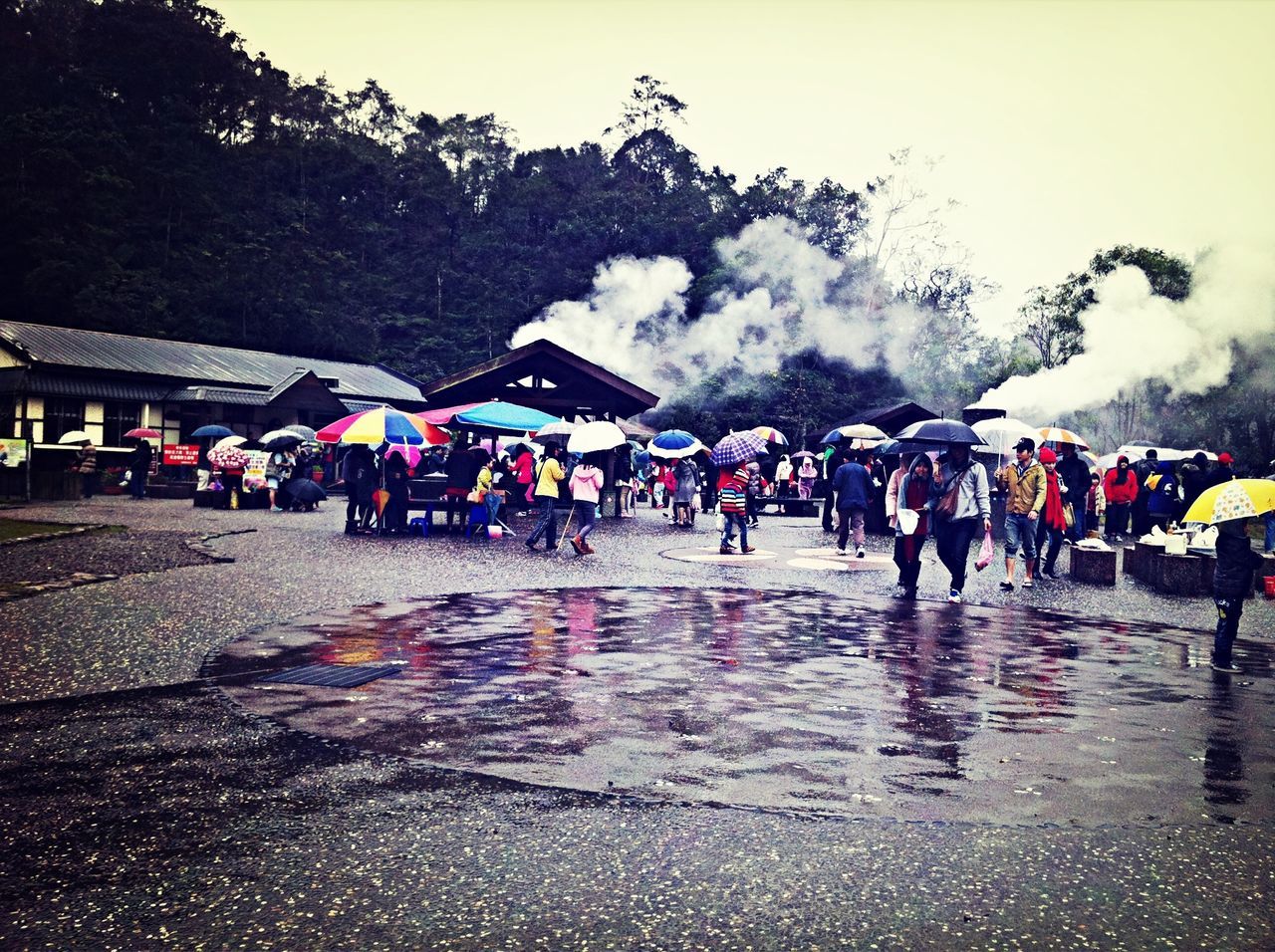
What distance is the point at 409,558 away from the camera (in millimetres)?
15148

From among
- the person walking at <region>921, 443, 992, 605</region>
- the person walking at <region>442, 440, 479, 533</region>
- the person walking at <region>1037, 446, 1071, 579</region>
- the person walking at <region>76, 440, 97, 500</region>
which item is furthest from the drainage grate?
the person walking at <region>76, 440, 97, 500</region>

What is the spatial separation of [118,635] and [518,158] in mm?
63138

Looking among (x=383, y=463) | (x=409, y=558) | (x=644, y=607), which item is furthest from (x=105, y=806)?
(x=383, y=463)

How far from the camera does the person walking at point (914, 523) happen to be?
12219mm

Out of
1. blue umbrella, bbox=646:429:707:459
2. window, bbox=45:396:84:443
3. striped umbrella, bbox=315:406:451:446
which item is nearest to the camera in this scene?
striped umbrella, bbox=315:406:451:446

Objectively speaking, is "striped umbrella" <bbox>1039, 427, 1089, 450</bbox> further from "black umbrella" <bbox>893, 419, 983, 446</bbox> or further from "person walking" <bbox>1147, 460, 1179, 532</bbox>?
"black umbrella" <bbox>893, 419, 983, 446</bbox>

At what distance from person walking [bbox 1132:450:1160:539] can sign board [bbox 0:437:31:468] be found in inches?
1004

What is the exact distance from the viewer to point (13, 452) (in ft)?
81.7

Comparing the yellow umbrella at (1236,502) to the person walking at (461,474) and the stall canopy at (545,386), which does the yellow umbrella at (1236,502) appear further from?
the stall canopy at (545,386)

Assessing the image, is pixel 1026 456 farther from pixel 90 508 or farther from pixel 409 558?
pixel 90 508

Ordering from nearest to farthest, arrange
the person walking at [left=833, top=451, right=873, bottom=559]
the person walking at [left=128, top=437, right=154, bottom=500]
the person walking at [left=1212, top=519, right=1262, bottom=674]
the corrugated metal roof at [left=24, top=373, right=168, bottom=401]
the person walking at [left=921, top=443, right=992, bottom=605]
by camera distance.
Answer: the person walking at [left=1212, top=519, right=1262, bottom=674] → the person walking at [left=921, top=443, right=992, bottom=605] → the person walking at [left=833, top=451, right=873, bottom=559] → the person walking at [left=128, top=437, right=154, bottom=500] → the corrugated metal roof at [left=24, top=373, right=168, bottom=401]

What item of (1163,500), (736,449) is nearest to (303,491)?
(736,449)

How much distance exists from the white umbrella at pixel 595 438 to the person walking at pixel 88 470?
17.2 meters

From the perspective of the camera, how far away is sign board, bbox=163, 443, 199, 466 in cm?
3100
